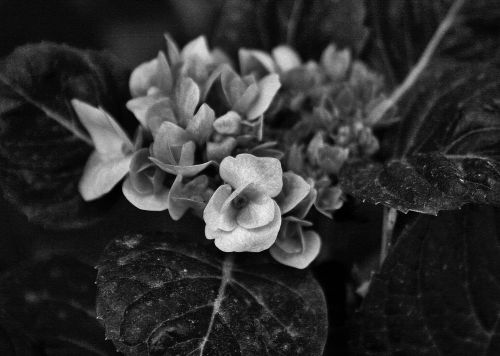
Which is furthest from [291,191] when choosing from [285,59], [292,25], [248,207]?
[292,25]

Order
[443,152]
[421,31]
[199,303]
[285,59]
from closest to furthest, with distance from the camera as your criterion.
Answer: [199,303] < [443,152] < [285,59] < [421,31]

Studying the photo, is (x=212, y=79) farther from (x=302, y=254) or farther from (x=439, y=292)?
(x=439, y=292)

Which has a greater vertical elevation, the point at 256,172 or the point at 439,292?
the point at 256,172

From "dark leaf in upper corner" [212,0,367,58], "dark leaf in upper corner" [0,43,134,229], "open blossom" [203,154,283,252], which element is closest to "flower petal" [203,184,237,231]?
"open blossom" [203,154,283,252]

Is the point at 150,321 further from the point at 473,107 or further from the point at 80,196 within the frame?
the point at 473,107

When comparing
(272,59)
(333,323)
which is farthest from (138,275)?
(272,59)
